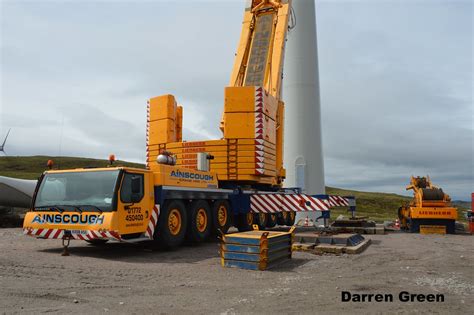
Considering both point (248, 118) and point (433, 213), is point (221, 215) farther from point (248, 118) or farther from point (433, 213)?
point (433, 213)

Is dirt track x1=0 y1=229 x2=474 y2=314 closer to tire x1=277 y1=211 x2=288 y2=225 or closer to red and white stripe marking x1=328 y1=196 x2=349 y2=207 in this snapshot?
red and white stripe marking x1=328 y1=196 x2=349 y2=207

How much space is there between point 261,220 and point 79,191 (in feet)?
23.6

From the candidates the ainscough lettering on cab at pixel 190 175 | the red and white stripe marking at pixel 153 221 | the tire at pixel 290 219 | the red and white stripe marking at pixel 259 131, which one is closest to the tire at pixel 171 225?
the red and white stripe marking at pixel 153 221

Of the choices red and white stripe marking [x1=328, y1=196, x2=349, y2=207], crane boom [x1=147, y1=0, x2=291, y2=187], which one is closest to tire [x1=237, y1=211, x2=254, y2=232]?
crane boom [x1=147, y1=0, x2=291, y2=187]

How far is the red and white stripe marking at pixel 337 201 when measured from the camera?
13.2 metres

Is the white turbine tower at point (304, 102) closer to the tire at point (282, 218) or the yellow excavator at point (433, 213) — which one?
the tire at point (282, 218)

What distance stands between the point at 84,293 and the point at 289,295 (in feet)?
9.13

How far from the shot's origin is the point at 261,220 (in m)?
14.9

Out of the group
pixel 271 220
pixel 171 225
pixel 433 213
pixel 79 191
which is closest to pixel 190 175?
pixel 171 225

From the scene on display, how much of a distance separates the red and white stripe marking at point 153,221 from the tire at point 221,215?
8.66ft

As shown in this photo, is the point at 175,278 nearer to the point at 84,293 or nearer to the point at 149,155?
the point at 84,293

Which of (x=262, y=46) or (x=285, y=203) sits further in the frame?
(x=262, y=46)

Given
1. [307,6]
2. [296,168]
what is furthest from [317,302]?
[307,6]

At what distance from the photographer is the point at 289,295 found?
5715mm
